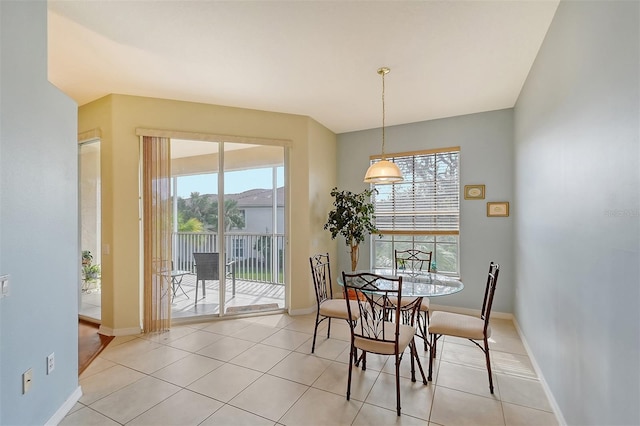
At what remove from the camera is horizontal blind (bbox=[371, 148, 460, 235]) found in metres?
4.41

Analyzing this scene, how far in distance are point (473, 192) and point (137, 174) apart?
454cm

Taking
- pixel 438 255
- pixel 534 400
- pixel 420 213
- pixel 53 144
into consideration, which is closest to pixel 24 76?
pixel 53 144

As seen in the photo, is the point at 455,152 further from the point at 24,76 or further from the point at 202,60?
the point at 24,76

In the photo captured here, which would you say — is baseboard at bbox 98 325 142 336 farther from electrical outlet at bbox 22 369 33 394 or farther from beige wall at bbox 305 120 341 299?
beige wall at bbox 305 120 341 299

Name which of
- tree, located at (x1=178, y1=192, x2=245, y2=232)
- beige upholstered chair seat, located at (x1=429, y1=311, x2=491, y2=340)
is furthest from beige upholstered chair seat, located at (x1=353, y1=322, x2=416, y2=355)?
tree, located at (x1=178, y1=192, x2=245, y2=232)

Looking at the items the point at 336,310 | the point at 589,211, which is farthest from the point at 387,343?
the point at 589,211

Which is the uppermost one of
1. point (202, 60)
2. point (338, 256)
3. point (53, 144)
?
point (202, 60)

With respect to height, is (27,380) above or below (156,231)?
below

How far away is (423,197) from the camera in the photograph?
181 inches

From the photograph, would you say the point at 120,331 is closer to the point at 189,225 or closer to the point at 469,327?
the point at 189,225

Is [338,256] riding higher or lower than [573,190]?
lower

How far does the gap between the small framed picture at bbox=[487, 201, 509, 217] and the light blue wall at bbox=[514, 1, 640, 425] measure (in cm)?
148

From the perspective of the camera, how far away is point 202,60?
9.09 feet

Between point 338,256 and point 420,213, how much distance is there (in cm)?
160
